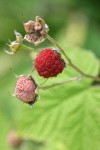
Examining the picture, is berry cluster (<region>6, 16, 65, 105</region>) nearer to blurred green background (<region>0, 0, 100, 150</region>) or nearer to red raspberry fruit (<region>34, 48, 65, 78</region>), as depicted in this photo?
red raspberry fruit (<region>34, 48, 65, 78</region>)

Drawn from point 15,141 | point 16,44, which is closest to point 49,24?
point 15,141

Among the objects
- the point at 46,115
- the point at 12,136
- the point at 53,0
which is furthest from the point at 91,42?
the point at 46,115

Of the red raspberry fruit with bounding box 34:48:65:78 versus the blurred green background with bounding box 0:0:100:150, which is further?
the blurred green background with bounding box 0:0:100:150

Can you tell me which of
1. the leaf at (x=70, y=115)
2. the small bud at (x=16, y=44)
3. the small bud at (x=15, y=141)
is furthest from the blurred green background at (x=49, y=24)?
the small bud at (x=16, y=44)

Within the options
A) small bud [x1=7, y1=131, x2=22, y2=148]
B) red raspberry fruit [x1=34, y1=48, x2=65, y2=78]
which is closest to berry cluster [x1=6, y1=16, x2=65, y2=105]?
red raspberry fruit [x1=34, y1=48, x2=65, y2=78]

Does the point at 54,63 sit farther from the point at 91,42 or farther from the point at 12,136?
the point at 91,42

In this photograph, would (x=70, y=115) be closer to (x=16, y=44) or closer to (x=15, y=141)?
(x=16, y=44)

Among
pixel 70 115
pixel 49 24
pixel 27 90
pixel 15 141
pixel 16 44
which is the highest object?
pixel 16 44
